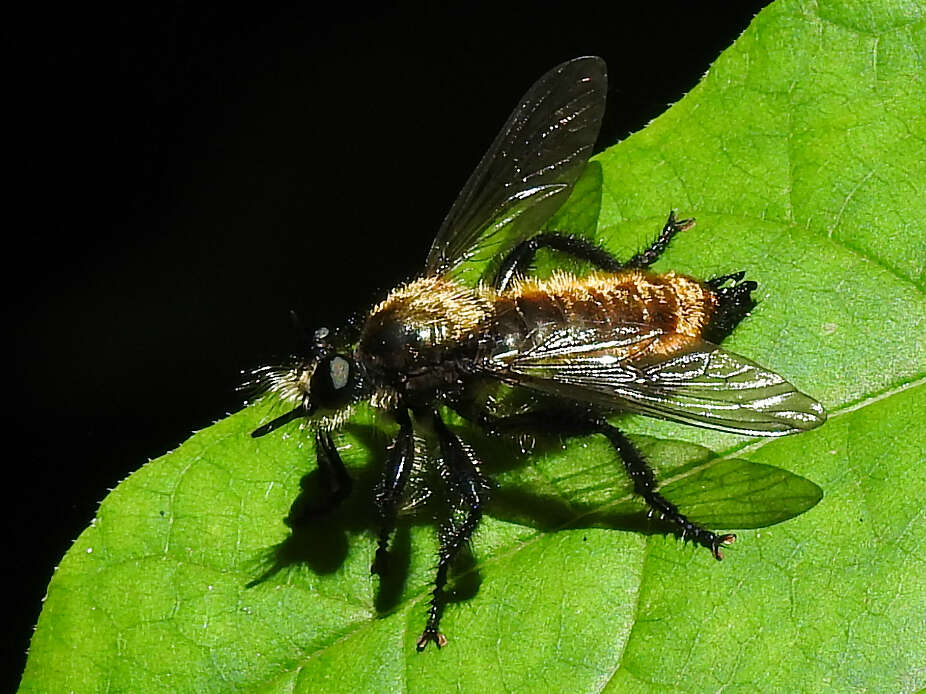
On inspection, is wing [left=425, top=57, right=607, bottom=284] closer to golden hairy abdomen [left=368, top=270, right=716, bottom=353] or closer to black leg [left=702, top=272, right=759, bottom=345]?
golden hairy abdomen [left=368, top=270, right=716, bottom=353]

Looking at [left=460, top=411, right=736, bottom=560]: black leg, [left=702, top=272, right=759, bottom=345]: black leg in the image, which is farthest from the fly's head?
[left=702, top=272, right=759, bottom=345]: black leg

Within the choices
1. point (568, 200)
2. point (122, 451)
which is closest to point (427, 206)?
point (568, 200)

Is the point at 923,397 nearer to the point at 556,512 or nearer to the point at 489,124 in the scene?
the point at 556,512

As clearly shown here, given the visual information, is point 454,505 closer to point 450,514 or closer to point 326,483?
point 450,514

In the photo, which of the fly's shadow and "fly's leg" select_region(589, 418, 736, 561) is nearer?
"fly's leg" select_region(589, 418, 736, 561)

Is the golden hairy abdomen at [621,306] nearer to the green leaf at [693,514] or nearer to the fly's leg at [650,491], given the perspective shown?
the green leaf at [693,514]

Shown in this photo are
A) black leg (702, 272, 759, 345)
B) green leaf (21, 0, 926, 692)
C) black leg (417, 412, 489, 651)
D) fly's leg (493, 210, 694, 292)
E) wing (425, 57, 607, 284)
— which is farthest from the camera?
wing (425, 57, 607, 284)
